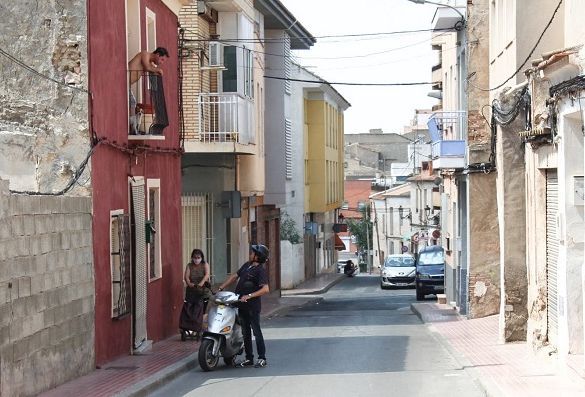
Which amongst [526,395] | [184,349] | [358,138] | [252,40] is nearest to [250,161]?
[252,40]

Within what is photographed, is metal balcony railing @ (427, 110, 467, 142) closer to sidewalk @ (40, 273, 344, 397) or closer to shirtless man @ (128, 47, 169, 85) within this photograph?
sidewalk @ (40, 273, 344, 397)

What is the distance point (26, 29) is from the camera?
15.8 meters

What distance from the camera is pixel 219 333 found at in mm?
16031

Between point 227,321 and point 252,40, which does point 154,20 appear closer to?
point 227,321

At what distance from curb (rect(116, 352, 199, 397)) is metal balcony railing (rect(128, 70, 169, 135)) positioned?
3.87 meters

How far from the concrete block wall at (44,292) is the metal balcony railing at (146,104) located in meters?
3.55

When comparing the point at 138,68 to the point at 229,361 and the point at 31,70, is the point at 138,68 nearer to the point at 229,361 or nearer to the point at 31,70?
the point at 31,70

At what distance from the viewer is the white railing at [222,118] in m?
27.7

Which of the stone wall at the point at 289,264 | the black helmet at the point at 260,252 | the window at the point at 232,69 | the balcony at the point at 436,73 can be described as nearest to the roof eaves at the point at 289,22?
the balcony at the point at 436,73

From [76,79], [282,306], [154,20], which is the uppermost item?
[154,20]

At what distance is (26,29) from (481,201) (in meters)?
12.8

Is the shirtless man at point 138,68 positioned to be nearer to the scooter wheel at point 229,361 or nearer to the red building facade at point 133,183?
the red building facade at point 133,183

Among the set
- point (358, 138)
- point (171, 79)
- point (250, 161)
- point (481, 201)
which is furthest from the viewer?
point (358, 138)

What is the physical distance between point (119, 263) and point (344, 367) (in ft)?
12.3
